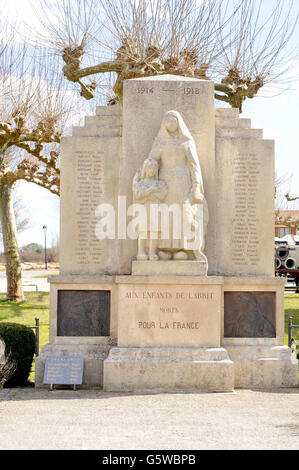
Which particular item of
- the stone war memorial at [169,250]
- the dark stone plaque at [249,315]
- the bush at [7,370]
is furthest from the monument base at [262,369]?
the bush at [7,370]

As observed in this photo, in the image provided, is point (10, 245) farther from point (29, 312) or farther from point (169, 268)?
point (169, 268)

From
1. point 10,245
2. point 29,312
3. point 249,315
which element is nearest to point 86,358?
point 249,315

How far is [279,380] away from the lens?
9.45 meters

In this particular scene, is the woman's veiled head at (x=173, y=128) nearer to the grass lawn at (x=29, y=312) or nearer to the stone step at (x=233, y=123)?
the stone step at (x=233, y=123)

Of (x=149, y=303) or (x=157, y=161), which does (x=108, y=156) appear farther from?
(x=149, y=303)

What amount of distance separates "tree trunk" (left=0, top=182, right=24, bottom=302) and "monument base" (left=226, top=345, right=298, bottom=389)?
13.5m

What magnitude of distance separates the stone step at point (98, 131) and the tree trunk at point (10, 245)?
12.0m

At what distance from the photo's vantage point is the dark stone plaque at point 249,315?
32.0 feet

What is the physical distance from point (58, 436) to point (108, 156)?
199 inches

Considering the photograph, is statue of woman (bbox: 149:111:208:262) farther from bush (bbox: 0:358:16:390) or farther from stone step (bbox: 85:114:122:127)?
bush (bbox: 0:358:16:390)

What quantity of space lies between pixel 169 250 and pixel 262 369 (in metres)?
2.42

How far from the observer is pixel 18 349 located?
31.7 feet

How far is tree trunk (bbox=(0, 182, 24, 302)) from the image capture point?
21422mm

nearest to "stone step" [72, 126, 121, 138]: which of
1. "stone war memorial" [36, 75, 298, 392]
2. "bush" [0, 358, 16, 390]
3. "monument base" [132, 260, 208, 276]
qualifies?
"stone war memorial" [36, 75, 298, 392]
